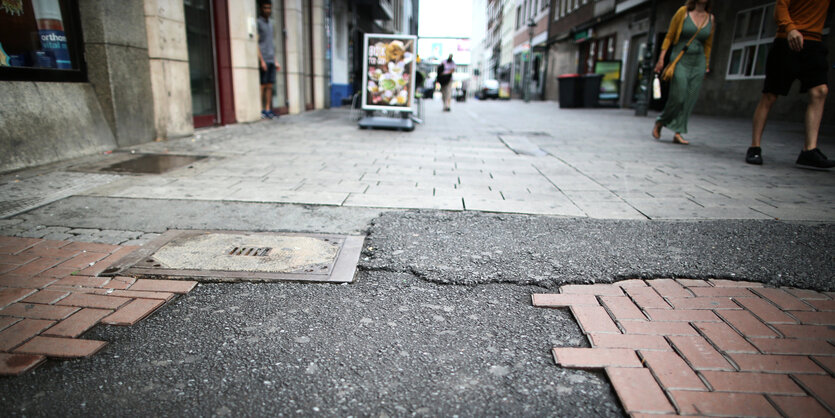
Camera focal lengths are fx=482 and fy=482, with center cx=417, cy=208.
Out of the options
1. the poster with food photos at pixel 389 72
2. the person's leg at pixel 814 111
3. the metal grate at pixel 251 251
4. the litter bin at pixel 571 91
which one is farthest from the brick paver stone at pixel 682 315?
the litter bin at pixel 571 91

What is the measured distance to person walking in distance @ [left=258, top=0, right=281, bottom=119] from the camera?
403 inches

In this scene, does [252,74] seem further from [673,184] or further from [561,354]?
[561,354]

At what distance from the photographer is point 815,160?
5230mm

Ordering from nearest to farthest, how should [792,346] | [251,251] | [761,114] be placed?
[792,346], [251,251], [761,114]

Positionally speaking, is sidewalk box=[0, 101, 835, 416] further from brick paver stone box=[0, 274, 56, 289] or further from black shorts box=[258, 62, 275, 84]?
black shorts box=[258, 62, 275, 84]

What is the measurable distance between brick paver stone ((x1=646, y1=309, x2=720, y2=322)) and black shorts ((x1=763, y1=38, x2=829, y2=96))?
4.37m

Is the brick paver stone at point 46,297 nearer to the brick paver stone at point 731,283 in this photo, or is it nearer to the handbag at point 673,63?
the brick paver stone at point 731,283

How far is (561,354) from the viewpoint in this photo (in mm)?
1768

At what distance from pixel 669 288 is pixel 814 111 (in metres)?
4.32

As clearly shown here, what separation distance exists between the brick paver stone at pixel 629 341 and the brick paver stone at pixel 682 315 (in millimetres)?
179

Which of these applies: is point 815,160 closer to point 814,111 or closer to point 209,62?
point 814,111

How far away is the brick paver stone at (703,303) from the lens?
6.96 ft

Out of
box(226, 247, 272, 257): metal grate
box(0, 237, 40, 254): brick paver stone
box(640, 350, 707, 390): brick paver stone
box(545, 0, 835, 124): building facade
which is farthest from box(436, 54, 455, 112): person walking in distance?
box(640, 350, 707, 390): brick paver stone

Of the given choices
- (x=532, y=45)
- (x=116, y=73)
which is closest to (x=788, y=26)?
(x=116, y=73)
